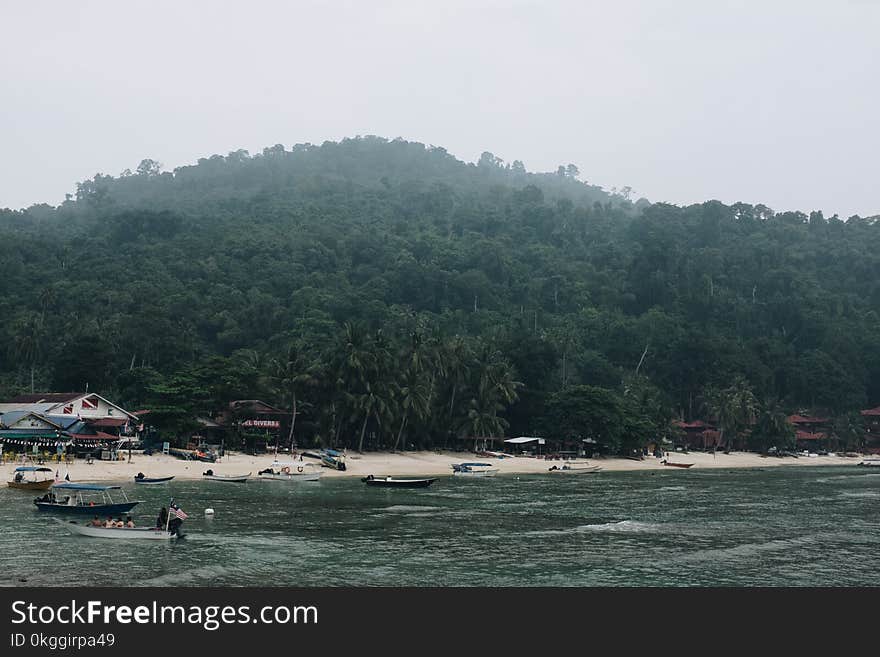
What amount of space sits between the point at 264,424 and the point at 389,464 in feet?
52.2

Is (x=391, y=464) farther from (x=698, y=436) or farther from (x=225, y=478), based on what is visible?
(x=698, y=436)

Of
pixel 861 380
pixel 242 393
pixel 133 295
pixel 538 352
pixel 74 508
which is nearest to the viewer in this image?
pixel 74 508

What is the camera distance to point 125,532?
132 ft

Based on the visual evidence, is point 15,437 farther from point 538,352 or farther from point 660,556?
point 538,352

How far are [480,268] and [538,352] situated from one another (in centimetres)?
7274

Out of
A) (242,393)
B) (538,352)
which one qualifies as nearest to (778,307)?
(538,352)

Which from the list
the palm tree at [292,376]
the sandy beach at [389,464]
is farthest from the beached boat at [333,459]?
the palm tree at [292,376]

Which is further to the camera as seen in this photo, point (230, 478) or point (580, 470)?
point (580, 470)

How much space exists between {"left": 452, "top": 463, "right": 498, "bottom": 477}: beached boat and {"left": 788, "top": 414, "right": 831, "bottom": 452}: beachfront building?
233 feet

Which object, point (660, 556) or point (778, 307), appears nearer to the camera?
point (660, 556)

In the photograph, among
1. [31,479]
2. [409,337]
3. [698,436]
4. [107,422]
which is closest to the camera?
[31,479]

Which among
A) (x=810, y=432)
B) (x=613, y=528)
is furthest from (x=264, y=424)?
(x=810, y=432)

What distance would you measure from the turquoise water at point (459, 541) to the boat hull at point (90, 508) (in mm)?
810
